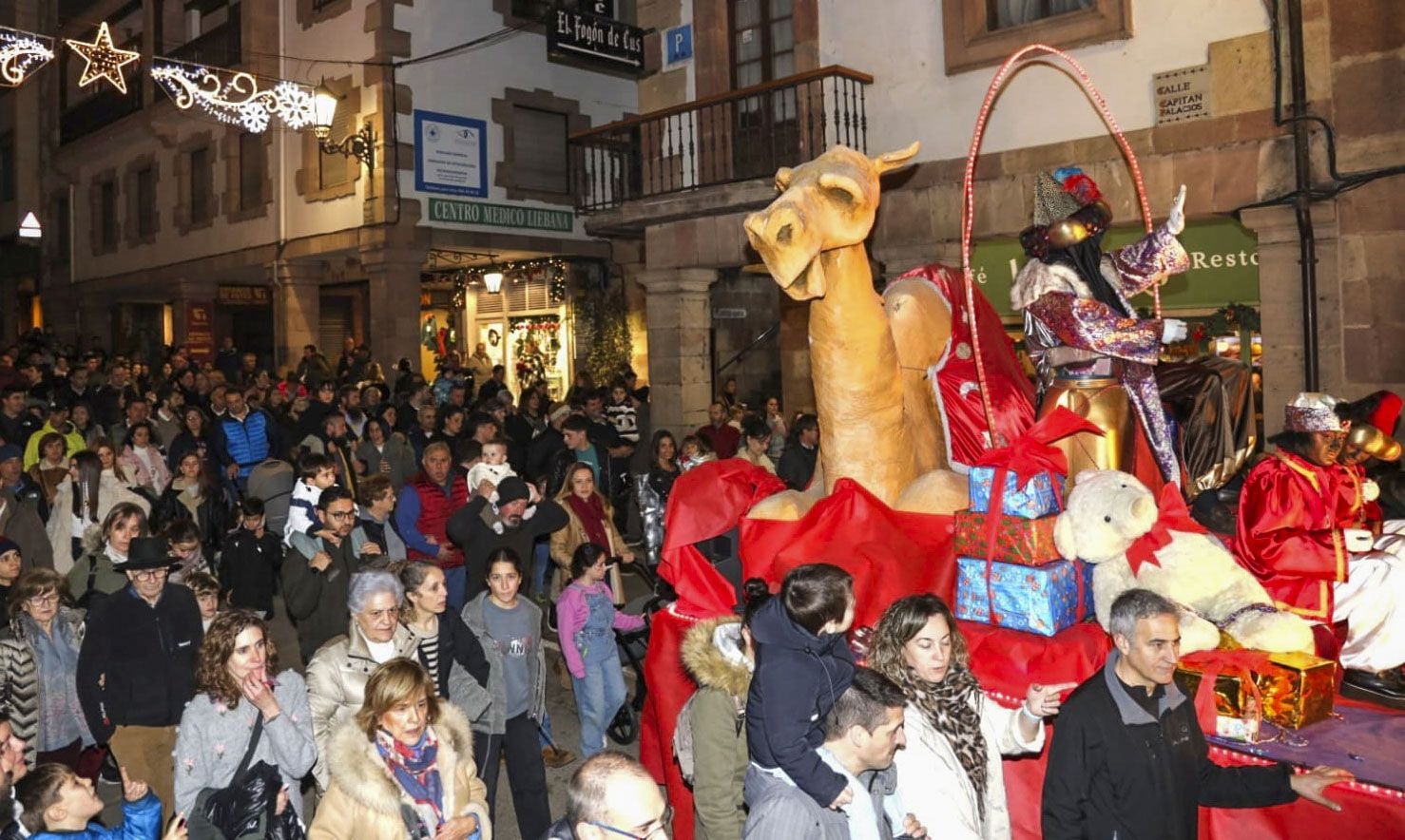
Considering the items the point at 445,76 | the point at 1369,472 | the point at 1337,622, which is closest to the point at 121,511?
the point at 1337,622

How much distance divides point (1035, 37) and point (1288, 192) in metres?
2.87

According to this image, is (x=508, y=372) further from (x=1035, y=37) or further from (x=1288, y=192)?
(x=1288, y=192)

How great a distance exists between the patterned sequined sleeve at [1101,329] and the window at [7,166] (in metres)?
34.2

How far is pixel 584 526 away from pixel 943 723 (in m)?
4.46

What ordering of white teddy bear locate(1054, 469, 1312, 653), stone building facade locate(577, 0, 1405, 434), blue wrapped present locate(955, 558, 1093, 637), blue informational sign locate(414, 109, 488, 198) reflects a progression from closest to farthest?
white teddy bear locate(1054, 469, 1312, 653), blue wrapped present locate(955, 558, 1093, 637), stone building facade locate(577, 0, 1405, 434), blue informational sign locate(414, 109, 488, 198)

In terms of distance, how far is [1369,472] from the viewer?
7586 mm

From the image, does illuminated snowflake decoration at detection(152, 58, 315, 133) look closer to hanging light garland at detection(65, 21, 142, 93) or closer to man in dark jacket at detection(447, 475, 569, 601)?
hanging light garland at detection(65, 21, 142, 93)

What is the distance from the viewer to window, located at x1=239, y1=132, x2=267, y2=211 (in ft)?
72.7

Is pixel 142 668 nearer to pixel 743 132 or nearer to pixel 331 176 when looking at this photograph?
pixel 743 132

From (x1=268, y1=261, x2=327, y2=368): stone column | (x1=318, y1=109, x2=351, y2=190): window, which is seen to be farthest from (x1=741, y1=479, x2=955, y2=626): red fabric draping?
(x1=268, y1=261, x2=327, y2=368): stone column

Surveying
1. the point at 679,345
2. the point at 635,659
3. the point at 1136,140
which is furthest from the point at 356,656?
the point at 679,345

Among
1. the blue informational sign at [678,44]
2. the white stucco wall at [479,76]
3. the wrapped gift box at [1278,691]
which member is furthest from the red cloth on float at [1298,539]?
the white stucco wall at [479,76]

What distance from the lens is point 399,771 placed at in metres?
3.64

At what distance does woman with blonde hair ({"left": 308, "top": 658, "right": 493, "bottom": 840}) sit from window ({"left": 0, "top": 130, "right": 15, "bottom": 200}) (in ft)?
112
